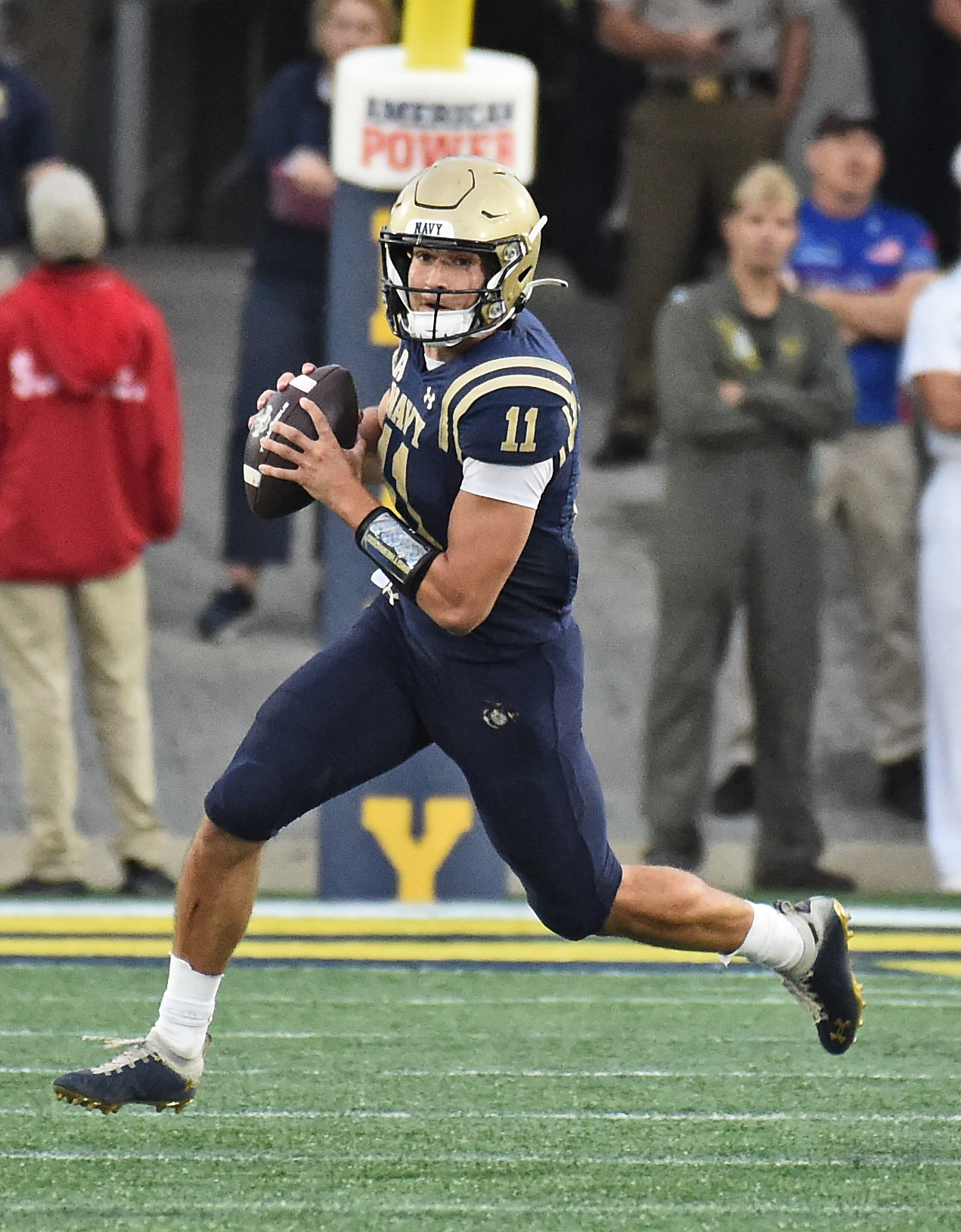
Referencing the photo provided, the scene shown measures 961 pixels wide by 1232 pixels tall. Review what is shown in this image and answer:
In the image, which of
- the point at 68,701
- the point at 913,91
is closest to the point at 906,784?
the point at 68,701

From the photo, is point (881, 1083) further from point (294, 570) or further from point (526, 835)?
point (294, 570)

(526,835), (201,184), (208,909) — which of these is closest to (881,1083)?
(526,835)

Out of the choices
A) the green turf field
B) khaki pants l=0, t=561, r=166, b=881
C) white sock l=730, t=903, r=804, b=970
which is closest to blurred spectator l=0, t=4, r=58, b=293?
khaki pants l=0, t=561, r=166, b=881

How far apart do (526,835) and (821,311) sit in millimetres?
3131

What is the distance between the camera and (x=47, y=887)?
7.40 meters

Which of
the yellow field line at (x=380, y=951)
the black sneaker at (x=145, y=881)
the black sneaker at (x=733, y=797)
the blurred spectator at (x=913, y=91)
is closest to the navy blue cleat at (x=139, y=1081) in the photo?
the yellow field line at (x=380, y=951)

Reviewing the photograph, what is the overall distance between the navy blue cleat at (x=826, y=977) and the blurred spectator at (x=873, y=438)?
2872 mm

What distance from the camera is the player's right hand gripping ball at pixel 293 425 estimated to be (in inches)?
184

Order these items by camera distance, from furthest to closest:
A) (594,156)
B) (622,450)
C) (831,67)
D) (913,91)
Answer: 1. (831,67)
2. (594,156)
3. (622,450)
4. (913,91)

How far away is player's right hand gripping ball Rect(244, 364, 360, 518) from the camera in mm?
4676

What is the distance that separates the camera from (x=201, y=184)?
13.2 m

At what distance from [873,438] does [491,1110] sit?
3.83 m

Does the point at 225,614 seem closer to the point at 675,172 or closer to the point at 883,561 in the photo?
the point at 675,172

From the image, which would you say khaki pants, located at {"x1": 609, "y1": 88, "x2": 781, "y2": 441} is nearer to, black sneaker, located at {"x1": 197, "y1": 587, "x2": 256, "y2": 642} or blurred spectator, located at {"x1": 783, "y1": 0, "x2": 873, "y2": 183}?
black sneaker, located at {"x1": 197, "y1": 587, "x2": 256, "y2": 642}
